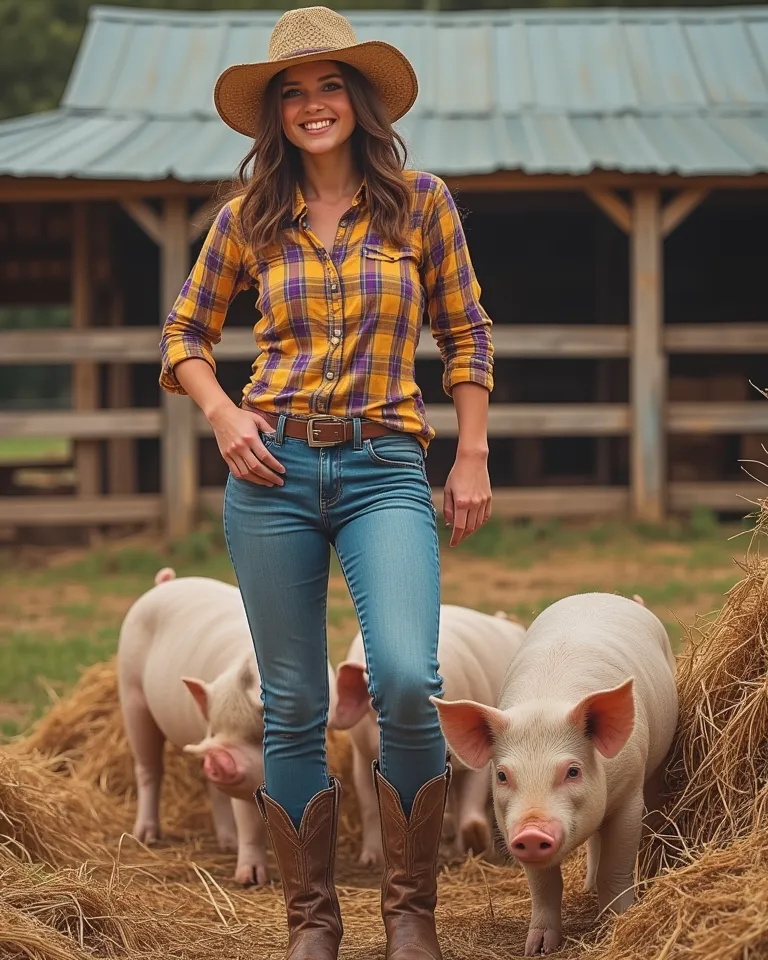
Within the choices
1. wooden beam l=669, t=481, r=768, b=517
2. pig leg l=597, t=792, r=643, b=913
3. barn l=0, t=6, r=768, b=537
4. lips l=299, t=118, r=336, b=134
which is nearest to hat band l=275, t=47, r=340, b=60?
lips l=299, t=118, r=336, b=134

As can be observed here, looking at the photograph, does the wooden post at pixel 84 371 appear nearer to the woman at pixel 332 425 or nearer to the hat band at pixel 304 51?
the woman at pixel 332 425

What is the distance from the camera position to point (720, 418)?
1195 cm

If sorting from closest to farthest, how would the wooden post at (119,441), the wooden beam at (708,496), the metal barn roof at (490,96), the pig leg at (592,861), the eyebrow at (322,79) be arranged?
the eyebrow at (322,79)
the pig leg at (592,861)
the metal barn roof at (490,96)
the wooden beam at (708,496)
the wooden post at (119,441)

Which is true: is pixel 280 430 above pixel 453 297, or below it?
below

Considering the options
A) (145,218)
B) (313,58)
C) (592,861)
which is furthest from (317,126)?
(145,218)

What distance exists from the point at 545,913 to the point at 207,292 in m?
1.68

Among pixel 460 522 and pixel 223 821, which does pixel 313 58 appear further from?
pixel 223 821

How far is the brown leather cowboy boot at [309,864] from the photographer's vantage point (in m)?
3.36

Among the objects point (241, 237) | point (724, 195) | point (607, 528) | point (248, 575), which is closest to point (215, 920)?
point (248, 575)

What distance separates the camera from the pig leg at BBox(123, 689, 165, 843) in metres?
5.15

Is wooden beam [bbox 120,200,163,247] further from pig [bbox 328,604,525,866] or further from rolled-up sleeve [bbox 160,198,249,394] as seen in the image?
rolled-up sleeve [bbox 160,198,249,394]

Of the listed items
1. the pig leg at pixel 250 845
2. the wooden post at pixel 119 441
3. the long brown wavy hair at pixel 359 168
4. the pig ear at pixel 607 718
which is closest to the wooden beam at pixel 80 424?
the wooden post at pixel 119 441

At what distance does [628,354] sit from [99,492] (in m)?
4.75

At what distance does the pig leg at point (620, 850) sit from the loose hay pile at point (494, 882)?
0.32 feet
